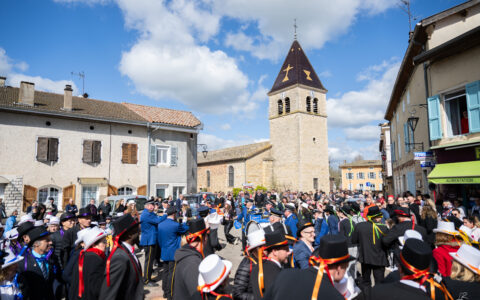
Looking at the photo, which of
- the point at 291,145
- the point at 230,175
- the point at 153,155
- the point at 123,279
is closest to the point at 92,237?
the point at 123,279

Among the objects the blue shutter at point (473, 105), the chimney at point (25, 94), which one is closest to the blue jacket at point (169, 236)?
the blue shutter at point (473, 105)

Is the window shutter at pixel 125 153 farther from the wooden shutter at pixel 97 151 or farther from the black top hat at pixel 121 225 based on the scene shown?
the black top hat at pixel 121 225

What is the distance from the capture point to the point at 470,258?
271 cm

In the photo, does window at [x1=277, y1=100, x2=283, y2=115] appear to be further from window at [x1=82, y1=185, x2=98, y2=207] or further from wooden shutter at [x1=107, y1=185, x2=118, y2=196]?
window at [x1=82, y1=185, x2=98, y2=207]

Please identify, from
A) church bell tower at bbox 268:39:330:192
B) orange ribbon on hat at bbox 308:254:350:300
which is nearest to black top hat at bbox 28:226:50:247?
orange ribbon on hat at bbox 308:254:350:300

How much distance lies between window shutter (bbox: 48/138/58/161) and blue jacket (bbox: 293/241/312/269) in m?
16.9

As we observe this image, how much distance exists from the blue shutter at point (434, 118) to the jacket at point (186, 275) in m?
10.9

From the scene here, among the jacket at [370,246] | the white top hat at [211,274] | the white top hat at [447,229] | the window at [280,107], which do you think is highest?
the window at [280,107]

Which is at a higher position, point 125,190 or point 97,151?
point 97,151

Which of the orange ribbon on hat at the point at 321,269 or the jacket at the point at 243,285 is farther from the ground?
the orange ribbon on hat at the point at 321,269

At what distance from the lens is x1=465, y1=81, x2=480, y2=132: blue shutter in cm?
955

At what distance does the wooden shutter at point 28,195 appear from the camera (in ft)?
51.4

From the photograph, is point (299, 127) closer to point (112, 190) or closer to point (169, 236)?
point (112, 190)

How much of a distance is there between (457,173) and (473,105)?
2275 mm
